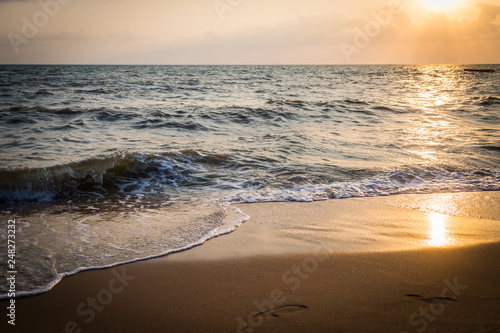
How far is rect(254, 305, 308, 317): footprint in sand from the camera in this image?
8.36ft

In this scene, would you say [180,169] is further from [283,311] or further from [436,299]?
[436,299]

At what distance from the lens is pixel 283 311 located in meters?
2.58

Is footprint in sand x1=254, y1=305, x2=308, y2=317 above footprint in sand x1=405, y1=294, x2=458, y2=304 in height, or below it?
below

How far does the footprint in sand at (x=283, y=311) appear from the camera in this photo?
2547 millimetres

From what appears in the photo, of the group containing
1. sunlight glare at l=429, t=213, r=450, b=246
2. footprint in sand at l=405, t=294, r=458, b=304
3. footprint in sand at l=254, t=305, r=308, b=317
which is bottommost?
footprint in sand at l=254, t=305, r=308, b=317

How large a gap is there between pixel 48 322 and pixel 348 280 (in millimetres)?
2488

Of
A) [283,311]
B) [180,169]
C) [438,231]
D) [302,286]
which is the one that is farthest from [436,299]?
[180,169]

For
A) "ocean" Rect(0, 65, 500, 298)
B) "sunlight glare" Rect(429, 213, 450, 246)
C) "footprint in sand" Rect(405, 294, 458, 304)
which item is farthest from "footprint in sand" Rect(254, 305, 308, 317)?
"sunlight glare" Rect(429, 213, 450, 246)

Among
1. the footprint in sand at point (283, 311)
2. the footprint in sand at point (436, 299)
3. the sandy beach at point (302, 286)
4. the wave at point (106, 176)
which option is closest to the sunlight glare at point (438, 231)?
the sandy beach at point (302, 286)

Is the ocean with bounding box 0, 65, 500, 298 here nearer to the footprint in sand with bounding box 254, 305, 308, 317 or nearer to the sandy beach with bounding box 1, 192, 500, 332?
the sandy beach with bounding box 1, 192, 500, 332

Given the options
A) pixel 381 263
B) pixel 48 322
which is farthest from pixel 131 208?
pixel 381 263

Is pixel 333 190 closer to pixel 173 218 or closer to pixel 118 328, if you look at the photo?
pixel 173 218

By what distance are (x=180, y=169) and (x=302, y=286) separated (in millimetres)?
5093

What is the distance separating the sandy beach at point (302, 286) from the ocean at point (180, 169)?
39 cm
